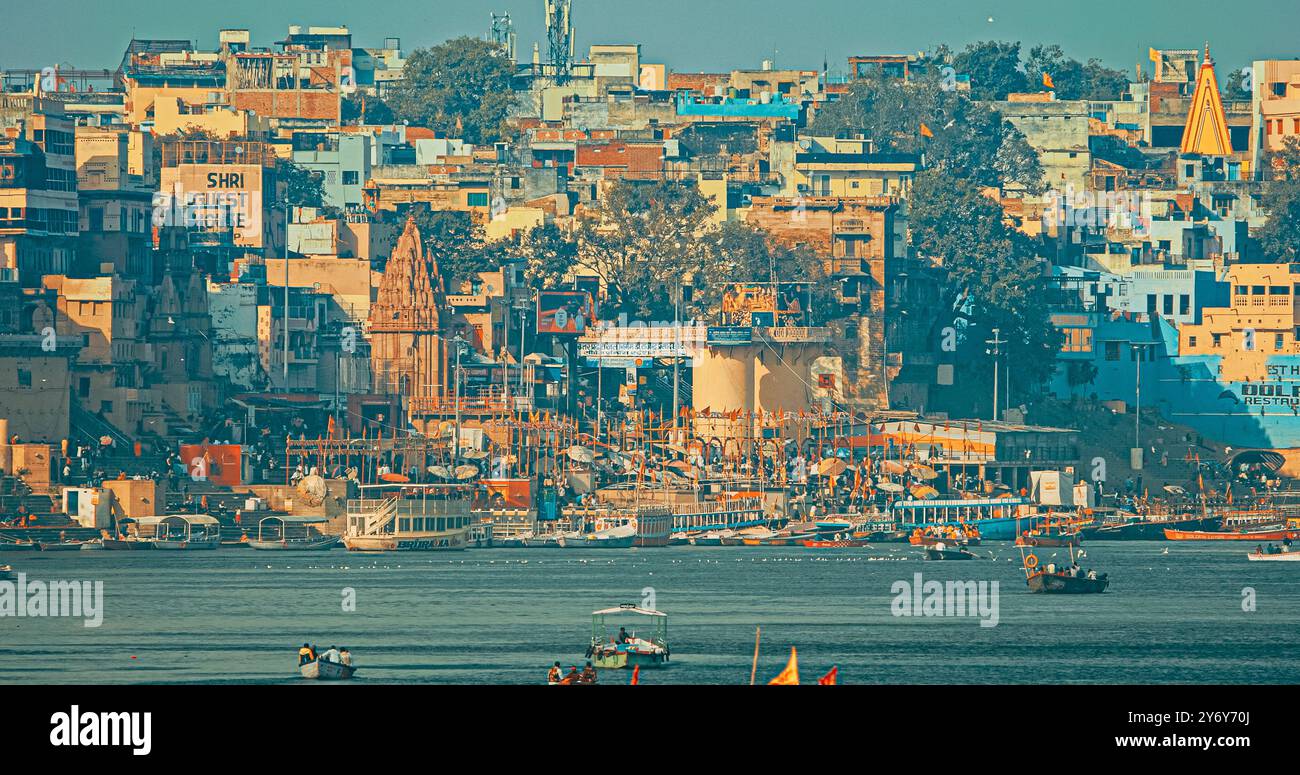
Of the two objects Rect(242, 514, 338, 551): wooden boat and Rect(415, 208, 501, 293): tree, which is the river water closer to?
Rect(242, 514, 338, 551): wooden boat

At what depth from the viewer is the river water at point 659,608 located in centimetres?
4384

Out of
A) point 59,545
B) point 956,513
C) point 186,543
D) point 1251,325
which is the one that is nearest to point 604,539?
point 956,513

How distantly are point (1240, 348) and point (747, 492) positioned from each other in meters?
21.8

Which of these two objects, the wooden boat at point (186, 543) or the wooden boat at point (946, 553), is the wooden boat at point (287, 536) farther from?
the wooden boat at point (946, 553)

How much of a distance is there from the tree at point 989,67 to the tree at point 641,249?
35.0 metres

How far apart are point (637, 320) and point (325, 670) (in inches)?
2358

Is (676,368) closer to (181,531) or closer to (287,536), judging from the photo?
(287,536)

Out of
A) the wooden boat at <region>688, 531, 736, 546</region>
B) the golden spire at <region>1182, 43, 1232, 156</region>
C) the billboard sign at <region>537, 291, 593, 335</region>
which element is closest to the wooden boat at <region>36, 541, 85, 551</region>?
the wooden boat at <region>688, 531, 736, 546</region>

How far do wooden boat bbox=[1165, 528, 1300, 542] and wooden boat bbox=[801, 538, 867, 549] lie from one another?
1016 centimetres

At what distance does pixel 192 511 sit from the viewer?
244 feet

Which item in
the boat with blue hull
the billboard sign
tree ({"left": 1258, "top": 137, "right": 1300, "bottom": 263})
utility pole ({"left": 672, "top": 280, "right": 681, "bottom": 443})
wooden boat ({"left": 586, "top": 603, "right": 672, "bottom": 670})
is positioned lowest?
the boat with blue hull

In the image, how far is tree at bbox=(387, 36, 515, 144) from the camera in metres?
131

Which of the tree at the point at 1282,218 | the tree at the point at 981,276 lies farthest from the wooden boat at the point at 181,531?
the tree at the point at 1282,218
